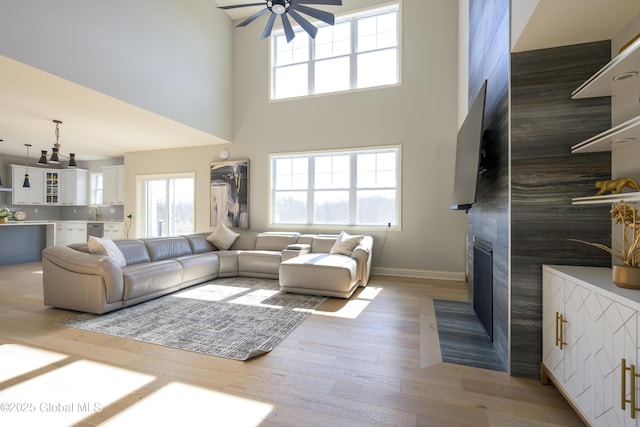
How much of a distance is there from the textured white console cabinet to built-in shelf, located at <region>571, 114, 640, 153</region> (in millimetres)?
723

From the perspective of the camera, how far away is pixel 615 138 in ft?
4.69

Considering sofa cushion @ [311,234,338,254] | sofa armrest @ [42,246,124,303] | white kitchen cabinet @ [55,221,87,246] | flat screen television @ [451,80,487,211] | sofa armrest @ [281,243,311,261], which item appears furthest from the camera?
white kitchen cabinet @ [55,221,87,246]

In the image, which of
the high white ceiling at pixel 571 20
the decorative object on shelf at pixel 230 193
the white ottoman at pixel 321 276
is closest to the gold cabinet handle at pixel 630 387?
the high white ceiling at pixel 571 20

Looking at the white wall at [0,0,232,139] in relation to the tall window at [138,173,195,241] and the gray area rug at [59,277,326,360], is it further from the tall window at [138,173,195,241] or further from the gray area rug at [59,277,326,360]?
the gray area rug at [59,277,326,360]

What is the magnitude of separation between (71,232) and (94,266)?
6187 mm

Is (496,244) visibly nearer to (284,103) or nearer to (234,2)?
(284,103)

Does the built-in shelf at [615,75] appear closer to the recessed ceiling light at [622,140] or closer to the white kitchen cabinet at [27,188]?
the recessed ceiling light at [622,140]

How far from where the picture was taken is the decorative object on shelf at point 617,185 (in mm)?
1462

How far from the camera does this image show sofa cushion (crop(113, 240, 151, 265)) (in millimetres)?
3813

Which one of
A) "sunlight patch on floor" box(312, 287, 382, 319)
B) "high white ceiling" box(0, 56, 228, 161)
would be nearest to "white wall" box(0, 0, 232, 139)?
"high white ceiling" box(0, 56, 228, 161)

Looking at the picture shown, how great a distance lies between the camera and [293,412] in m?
1.56

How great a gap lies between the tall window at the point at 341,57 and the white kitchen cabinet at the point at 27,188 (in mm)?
6869

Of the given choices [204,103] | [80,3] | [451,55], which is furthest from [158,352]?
[451,55]

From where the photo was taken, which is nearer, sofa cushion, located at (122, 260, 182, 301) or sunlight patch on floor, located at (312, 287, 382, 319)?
sunlight patch on floor, located at (312, 287, 382, 319)
